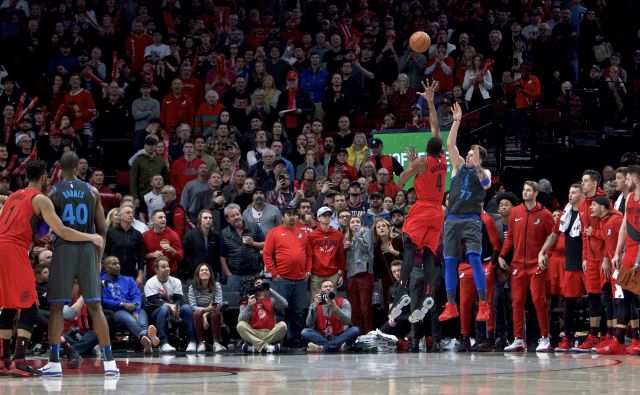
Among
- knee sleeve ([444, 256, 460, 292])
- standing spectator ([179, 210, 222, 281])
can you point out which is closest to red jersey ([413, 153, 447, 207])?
knee sleeve ([444, 256, 460, 292])

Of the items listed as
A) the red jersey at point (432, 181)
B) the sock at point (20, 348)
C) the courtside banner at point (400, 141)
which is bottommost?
the sock at point (20, 348)

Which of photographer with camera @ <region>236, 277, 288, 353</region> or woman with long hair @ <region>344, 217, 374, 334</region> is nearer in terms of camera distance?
photographer with camera @ <region>236, 277, 288, 353</region>

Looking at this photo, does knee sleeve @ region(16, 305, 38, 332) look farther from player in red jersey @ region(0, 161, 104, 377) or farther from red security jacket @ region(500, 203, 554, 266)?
red security jacket @ region(500, 203, 554, 266)

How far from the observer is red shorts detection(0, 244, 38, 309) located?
41.7ft

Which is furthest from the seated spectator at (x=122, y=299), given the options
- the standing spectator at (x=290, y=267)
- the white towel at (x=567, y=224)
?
the white towel at (x=567, y=224)

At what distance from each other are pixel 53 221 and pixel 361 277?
648 cm

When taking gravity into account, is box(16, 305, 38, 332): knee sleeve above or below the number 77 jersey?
below

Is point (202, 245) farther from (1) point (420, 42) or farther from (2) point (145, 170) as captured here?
(1) point (420, 42)

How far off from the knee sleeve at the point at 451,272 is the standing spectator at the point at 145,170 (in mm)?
5855

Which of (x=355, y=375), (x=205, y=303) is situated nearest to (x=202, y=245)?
(x=205, y=303)

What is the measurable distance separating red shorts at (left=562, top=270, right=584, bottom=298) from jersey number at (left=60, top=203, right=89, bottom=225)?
23.0ft

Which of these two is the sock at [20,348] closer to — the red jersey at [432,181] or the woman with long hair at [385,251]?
the red jersey at [432,181]

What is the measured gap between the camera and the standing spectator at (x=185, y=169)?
20.3m

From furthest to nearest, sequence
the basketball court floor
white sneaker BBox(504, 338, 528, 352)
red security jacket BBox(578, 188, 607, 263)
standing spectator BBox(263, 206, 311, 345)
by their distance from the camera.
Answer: standing spectator BBox(263, 206, 311, 345), white sneaker BBox(504, 338, 528, 352), red security jacket BBox(578, 188, 607, 263), the basketball court floor
